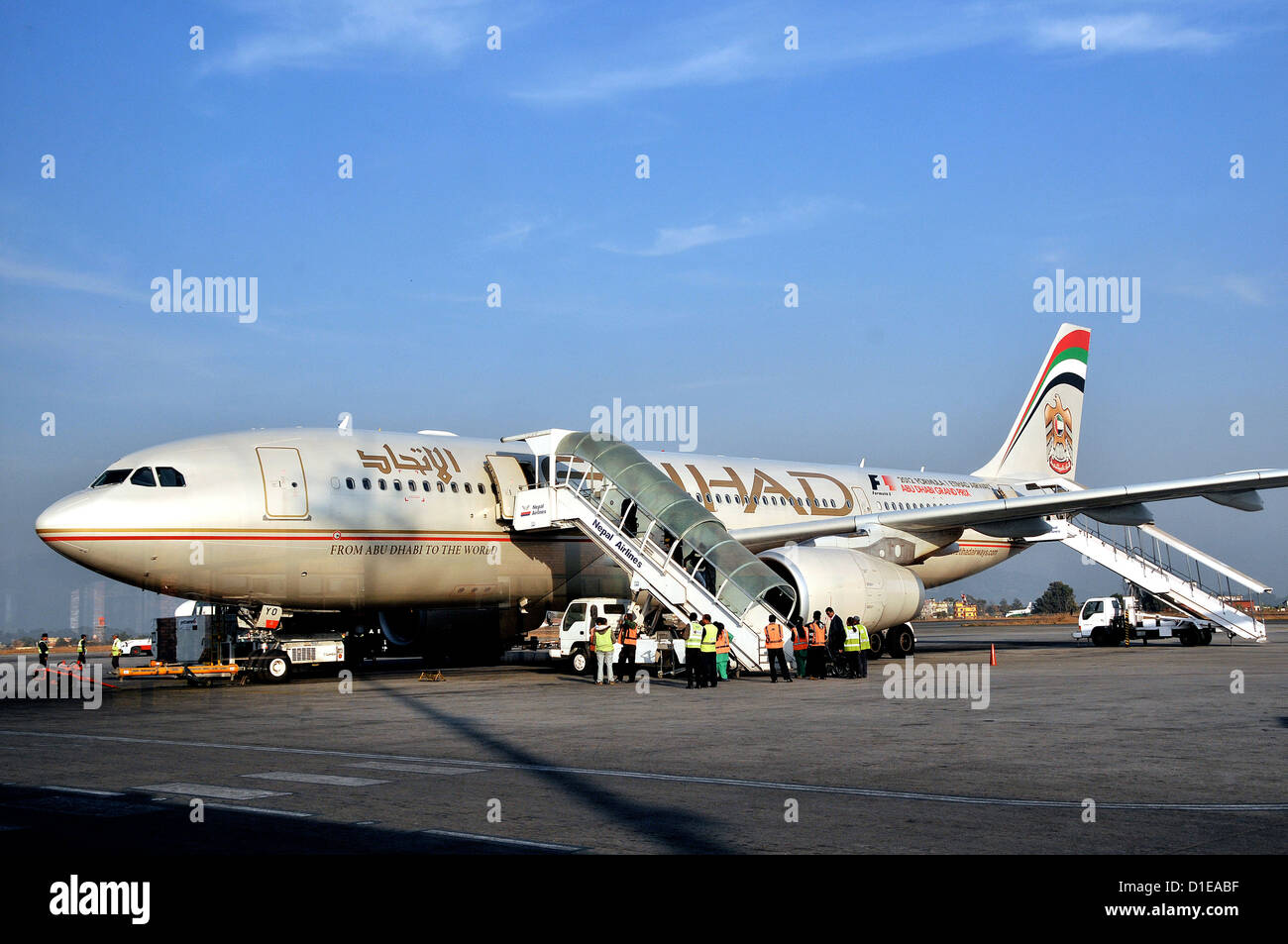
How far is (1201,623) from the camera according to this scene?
120 ft

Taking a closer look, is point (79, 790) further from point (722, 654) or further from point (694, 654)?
point (722, 654)

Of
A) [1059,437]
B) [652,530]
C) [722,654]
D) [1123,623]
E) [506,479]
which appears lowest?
[1123,623]

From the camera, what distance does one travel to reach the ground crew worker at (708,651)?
20.3 m

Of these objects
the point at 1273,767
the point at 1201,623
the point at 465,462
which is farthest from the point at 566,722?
the point at 1201,623

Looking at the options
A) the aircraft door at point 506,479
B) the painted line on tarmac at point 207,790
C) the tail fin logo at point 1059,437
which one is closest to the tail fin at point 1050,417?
the tail fin logo at point 1059,437

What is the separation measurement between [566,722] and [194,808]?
6814mm

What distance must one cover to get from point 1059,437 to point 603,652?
23.6 metres

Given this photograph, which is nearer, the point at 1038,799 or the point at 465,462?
the point at 1038,799

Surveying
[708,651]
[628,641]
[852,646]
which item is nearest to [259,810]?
[708,651]

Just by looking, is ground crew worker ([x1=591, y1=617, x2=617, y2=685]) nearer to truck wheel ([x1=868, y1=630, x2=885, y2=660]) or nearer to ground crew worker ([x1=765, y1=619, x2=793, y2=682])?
ground crew worker ([x1=765, y1=619, x2=793, y2=682])

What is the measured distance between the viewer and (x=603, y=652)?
22141 millimetres

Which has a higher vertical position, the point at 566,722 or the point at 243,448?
the point at 243,448

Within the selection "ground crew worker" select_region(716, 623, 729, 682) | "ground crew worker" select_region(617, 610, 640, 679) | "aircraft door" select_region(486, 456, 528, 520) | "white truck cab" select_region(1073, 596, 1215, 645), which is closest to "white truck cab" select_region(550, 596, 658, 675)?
"ground crew worker" select_region(617, 610, 640, 679)
